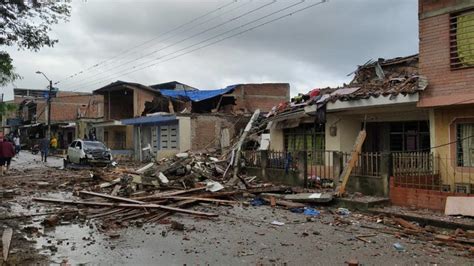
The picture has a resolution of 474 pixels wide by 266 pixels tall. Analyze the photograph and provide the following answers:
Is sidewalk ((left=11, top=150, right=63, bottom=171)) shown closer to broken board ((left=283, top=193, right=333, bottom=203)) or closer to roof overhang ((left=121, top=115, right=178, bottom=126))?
roof overhang ((left=121, top=115, right=178, bottom=126))

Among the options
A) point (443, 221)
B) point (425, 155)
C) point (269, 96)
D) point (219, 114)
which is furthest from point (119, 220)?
point (269, 96)

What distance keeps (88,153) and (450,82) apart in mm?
22766

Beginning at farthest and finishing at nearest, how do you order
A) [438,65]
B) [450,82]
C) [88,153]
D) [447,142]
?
[88,153] < [447,142] < [438,65] < [450,82]

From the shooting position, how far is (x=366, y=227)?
35.6 feet

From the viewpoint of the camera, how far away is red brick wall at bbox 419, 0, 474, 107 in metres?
13.2

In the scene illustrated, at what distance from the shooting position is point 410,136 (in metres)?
17.7

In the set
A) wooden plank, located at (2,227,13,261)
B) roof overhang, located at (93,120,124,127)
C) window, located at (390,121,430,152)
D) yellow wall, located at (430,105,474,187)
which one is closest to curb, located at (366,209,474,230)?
yellow wall, located at (430,105,474,187)

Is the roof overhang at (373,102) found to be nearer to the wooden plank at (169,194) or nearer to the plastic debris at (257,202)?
the plastic debris at (257,202)

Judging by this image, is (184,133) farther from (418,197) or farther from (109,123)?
(418,197)

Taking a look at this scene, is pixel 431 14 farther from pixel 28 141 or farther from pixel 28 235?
pixel 28 141

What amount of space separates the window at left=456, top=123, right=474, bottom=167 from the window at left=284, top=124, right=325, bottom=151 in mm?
6936

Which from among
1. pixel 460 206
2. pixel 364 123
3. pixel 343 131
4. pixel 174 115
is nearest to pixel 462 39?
pixel 460 206

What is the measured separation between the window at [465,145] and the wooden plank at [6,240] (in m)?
12.3

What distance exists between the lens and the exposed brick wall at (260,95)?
39.8 meters
